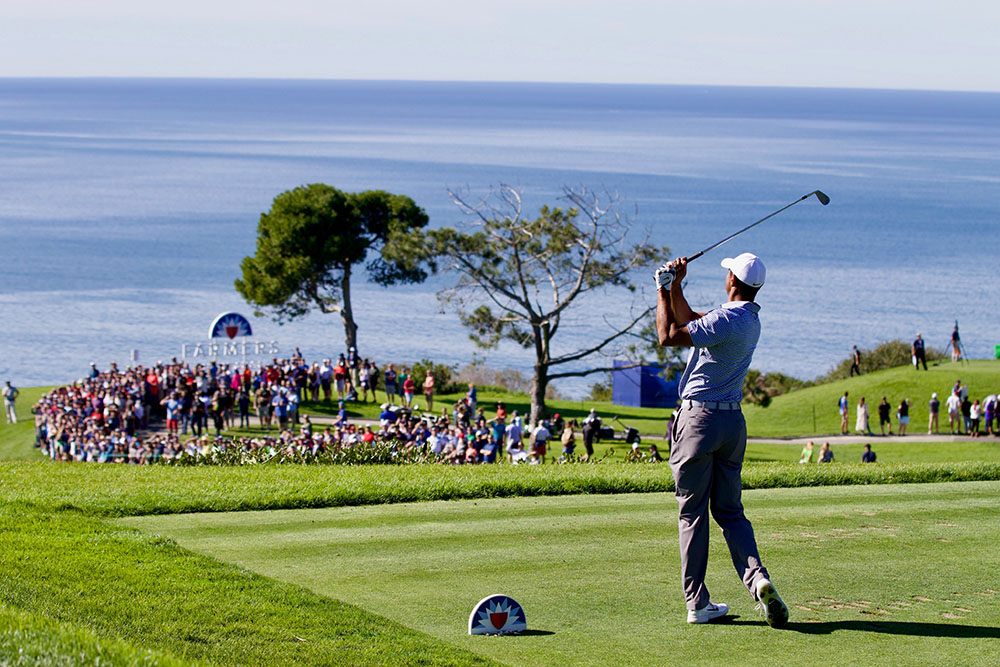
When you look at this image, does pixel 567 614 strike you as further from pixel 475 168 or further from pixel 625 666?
pixel 475 168

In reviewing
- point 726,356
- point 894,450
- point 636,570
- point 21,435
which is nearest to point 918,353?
point 894,450

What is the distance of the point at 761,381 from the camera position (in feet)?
164

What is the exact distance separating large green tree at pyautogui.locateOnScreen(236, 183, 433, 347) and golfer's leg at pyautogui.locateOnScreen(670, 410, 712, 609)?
43561mm

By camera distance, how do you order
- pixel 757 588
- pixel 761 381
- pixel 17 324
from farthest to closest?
pixel 17 324, pixel 761 381, pixel 757 588

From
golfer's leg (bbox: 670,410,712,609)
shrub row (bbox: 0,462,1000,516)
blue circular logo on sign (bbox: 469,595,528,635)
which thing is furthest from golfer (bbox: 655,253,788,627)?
shrub row (bbox: 0,462,1000,516)

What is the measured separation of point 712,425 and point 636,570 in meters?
1.54

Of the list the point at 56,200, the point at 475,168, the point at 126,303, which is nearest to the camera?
the point at 126,303

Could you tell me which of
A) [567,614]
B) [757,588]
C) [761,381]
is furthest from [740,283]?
[761,381]

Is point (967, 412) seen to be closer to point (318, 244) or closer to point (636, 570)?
point (318, 244)

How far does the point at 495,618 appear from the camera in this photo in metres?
6.17

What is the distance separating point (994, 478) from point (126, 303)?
88882 mm

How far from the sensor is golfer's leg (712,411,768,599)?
650 centimetres

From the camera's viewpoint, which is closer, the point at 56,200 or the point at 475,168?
the point at 56,200

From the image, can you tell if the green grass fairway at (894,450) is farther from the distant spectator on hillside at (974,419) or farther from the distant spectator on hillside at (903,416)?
the distant spectator on hillside at (903,416)
